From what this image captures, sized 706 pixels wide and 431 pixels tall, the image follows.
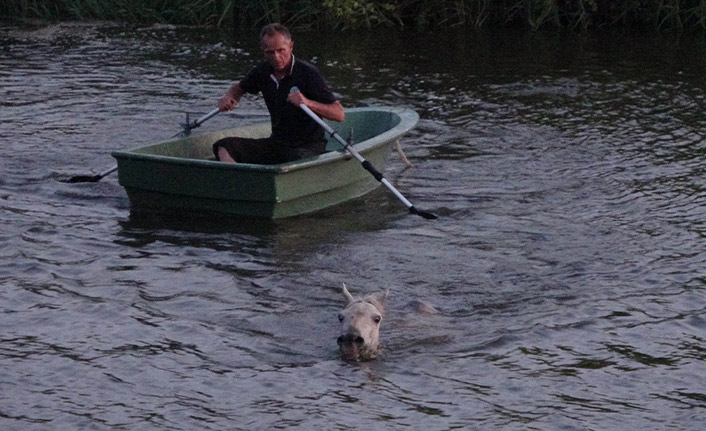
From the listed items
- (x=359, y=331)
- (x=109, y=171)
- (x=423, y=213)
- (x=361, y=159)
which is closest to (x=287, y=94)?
(x=361, y=159)

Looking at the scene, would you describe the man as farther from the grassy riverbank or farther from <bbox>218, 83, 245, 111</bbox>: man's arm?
the grassy riverbank

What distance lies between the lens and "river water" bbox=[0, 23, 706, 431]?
18.9 feet

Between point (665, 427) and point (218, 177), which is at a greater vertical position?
point (218, 177)

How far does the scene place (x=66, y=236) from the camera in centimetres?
862

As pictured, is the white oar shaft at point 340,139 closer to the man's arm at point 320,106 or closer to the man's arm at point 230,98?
the man's arm at point 320,106

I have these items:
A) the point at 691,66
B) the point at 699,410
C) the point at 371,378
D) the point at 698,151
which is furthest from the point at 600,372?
the point at 691,66

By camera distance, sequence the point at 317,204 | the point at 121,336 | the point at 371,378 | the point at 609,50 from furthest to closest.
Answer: the point at 609,50 → the point at 317,204 → the point at 121,336 → the point at 371,378

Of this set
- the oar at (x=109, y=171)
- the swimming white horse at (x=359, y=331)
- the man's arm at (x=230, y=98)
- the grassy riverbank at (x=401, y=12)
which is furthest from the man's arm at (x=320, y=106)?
the grassy riverbank at (x=401, y=12)

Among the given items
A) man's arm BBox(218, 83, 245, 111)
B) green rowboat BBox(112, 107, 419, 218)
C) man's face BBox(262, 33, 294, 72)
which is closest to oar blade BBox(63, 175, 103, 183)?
green rowboat BBox(112, 107, 419, 218)

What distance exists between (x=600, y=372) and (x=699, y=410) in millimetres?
608

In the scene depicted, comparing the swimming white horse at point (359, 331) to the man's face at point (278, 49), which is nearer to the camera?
the swimming white horse at point (359, 331)

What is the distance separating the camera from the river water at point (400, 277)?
5770 millimetres

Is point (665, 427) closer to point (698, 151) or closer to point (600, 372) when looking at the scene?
point (600, 372)

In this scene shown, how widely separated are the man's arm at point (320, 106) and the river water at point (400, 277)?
79 cm
